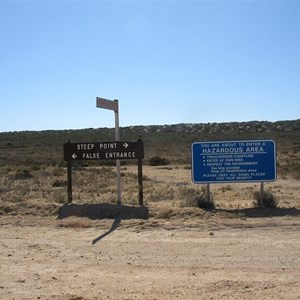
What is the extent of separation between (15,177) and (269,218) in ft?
60.4

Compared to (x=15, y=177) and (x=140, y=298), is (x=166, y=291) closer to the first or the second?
(x=140, y=298)

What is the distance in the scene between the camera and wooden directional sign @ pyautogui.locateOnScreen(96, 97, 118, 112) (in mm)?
12214

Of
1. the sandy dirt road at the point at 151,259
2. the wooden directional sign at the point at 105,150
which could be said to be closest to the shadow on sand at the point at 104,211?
the sandy dirt road at the point at 151,259

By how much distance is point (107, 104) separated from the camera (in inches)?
496

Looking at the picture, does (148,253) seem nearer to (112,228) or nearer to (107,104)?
(112,228)

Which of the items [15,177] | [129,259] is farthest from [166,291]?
[15,177]

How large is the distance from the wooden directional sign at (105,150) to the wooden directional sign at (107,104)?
3.08ft

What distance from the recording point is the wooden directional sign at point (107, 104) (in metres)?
12.2

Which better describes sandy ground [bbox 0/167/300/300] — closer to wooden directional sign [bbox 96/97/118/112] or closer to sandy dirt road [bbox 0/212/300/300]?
sandy dirt road [bbox 0/212/300/300]

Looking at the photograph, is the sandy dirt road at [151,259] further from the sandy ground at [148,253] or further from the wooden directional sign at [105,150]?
the wooden directional sign at [105,150]

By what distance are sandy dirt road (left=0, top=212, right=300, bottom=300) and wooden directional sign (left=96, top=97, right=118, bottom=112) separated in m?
3.02

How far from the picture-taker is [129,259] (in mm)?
7641

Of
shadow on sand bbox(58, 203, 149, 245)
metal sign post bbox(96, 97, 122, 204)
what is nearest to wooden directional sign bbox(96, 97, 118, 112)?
metal sign post bbox(96, 97, 122, 204)

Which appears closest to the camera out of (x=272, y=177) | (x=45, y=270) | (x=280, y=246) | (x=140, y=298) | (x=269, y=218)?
(x=140, y=298)
